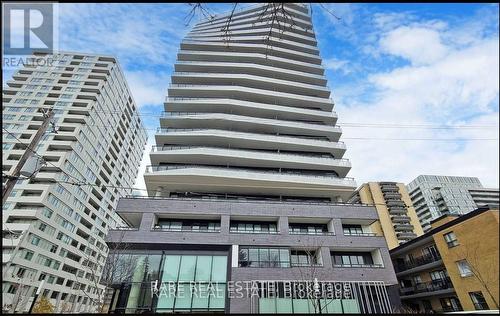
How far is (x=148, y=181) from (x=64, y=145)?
1462 inches

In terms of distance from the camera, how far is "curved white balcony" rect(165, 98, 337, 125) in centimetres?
3388

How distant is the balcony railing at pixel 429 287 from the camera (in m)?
27.1

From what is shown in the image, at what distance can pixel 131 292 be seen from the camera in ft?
63.8

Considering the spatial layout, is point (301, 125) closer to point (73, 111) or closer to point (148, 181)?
point (148, 181)

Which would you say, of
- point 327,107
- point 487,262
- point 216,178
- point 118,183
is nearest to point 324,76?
point 327,107

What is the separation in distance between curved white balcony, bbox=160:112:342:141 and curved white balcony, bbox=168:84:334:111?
426 centimetres

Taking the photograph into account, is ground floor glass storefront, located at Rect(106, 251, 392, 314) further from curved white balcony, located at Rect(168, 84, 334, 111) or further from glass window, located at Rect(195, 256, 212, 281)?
curved white balcony, located at Rect(168, 84, 334, 111)

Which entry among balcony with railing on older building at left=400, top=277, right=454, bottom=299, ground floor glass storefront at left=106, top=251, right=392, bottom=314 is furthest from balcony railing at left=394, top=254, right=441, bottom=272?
ground floor glass storefront at left=106, top=251, right=392, bottom=314

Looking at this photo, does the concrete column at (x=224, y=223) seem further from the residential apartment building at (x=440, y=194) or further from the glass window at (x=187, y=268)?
the residential apartment building at (x=440, y=194)

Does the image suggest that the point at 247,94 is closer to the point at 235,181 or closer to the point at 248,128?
the point at 248,128

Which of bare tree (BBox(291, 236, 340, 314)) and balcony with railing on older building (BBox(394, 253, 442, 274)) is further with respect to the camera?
balcony with railing on older building (BBox(394, 253, 442, 274))

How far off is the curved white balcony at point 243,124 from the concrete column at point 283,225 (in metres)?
13.7

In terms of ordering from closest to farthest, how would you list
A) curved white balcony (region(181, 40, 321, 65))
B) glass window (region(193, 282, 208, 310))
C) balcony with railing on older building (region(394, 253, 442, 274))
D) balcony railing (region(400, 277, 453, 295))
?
glass window (region(193, 282, 208, 310)) → balcony railing (region(400, 277, 453, 295)) → balcony with railing on older building (region(394, 253, 442, 274)) → curved white balcony (region(181, 40, 321, 65))

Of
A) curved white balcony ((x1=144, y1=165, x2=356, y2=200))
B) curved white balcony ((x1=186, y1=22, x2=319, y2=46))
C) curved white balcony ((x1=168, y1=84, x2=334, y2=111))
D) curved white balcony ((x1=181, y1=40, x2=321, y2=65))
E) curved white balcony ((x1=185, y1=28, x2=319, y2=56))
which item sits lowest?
curved white balcony ((x1=144, y1=165, x2=356, y2=200))
